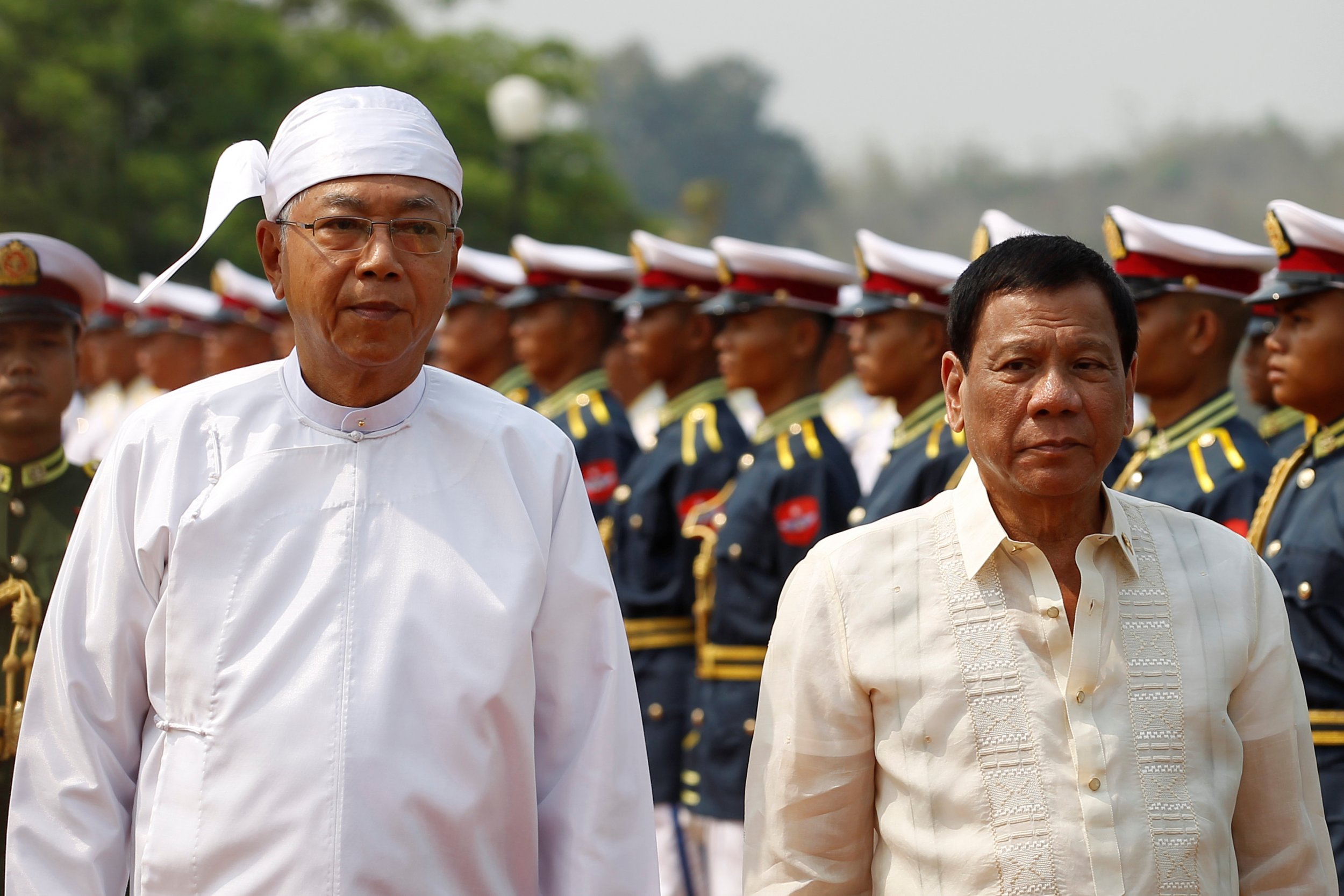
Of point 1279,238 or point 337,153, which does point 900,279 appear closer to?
point 1279,238

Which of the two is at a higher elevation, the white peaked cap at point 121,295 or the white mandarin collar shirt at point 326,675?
the white peaked cap at point 121,295

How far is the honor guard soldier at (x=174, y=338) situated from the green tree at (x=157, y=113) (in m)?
10.5

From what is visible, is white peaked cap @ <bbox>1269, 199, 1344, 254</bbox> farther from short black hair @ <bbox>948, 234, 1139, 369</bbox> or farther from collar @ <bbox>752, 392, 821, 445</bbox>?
collar @ <bbox>752, 392, 821, 445</bbox>

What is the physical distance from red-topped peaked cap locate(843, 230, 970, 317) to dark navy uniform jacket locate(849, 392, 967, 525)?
18.3 inches

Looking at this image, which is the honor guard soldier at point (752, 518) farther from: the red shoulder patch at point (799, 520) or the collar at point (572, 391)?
the collar at point (572, 391)

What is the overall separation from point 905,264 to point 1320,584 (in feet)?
7.50

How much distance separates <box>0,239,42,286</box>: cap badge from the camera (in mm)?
4562

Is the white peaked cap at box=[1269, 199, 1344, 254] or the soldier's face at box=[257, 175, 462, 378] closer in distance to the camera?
the soldier's face at box=[257, 175, 462, 378]

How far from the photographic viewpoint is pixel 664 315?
24.4 feet

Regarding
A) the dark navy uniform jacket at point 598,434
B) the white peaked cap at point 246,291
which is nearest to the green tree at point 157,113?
the white peaked cap at point 246,291

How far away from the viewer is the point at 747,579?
239 inches

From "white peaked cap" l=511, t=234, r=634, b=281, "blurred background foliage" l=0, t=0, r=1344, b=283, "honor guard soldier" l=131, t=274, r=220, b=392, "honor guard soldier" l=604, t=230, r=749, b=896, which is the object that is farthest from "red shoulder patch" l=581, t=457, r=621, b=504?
"blurred background foliage" l=0, t=0, r=1344, b=283

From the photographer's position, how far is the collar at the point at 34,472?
176 inches

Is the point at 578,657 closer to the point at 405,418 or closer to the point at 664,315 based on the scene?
the point at 405,418
